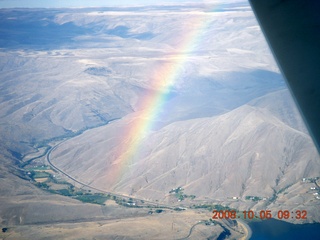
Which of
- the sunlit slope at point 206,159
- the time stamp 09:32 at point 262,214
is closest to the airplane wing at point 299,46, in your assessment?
the time stamp 09:32 at point 262,214

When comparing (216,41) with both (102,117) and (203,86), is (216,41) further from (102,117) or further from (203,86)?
(102,117)

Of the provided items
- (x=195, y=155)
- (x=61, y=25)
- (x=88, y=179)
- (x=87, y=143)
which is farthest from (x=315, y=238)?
(x=61, y=25)

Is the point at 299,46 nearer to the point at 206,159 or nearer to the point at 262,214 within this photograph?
the point at 262,214

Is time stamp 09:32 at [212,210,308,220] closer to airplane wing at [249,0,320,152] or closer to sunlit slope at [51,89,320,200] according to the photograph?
sunlit slope at [51,89,320,200]

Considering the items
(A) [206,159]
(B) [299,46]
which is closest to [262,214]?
(A) [206,159]

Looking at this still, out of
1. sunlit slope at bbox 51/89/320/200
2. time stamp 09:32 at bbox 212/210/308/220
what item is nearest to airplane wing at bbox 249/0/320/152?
time stamp 09:32 at bbox 212/210/308/220

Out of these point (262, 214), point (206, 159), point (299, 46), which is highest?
point (299, 46)
